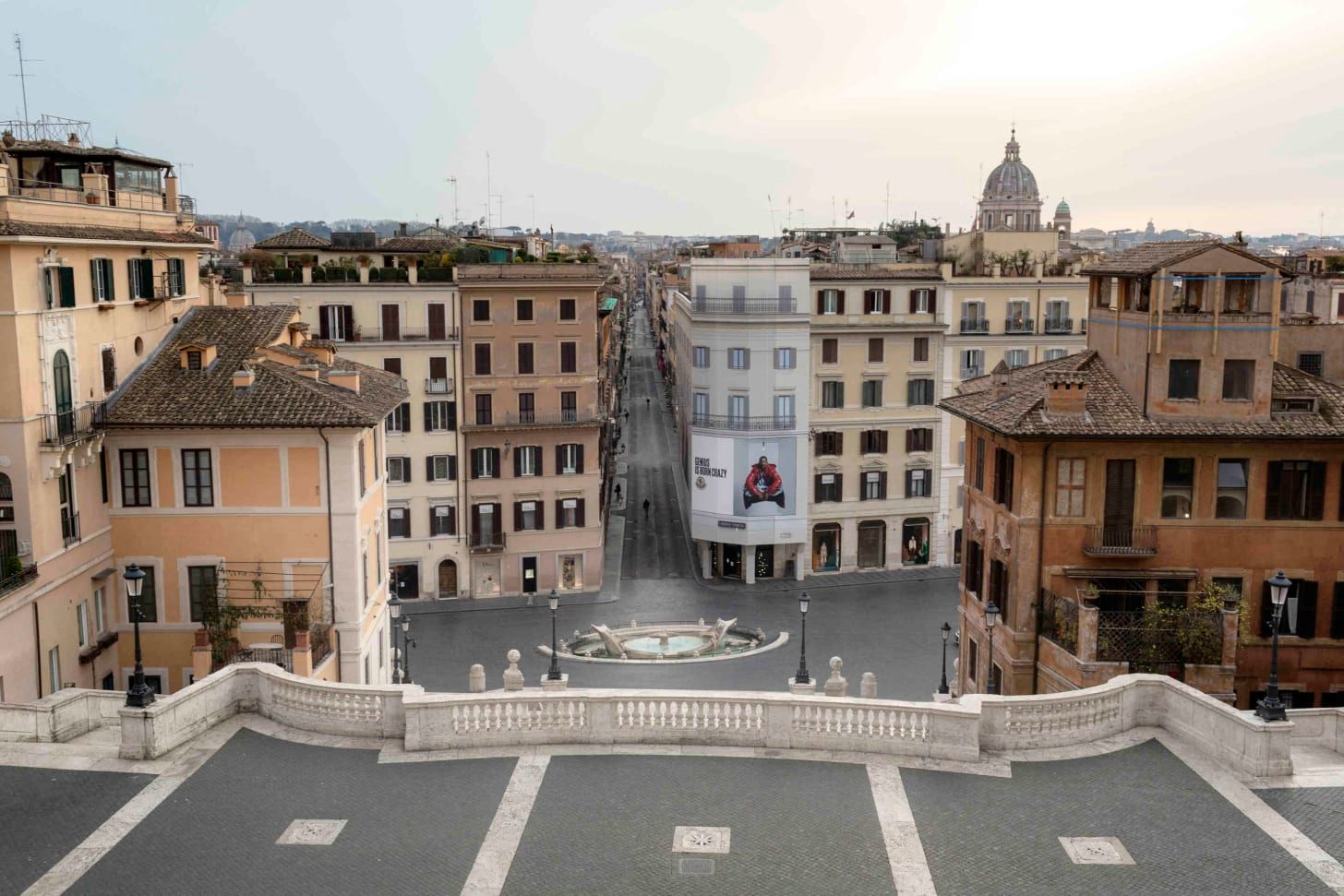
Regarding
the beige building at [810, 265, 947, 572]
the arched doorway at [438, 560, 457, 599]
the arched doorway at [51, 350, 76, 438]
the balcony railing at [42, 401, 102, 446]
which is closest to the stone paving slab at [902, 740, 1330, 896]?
the balcony railing at [42, 401, 102, 446]

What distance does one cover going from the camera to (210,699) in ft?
75.8

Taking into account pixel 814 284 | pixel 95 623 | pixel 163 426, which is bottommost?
pixel 95 623

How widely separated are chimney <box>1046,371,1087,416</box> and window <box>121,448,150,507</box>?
23.1 metres

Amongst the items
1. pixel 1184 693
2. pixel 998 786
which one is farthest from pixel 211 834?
pixel 1184 693

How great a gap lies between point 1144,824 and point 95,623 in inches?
1038

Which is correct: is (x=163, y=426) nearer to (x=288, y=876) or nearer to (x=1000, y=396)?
(x=288, y=876)

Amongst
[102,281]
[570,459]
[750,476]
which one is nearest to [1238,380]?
[102,281]

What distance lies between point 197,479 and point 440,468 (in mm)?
24705

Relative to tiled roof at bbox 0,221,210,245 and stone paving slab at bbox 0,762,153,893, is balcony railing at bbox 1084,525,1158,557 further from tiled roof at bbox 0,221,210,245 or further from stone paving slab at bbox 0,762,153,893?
tiled roof at bbox 0,221,210,245

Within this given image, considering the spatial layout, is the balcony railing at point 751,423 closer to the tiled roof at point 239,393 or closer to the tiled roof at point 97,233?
the tiled roof at point 239,393

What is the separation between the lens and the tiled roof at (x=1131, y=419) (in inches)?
1206

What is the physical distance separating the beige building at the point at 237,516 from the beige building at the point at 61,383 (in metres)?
0.85

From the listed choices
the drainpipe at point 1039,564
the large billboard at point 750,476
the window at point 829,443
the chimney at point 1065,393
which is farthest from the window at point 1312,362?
the window at point 829,443

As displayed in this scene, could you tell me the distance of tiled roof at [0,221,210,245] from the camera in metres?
29.8
